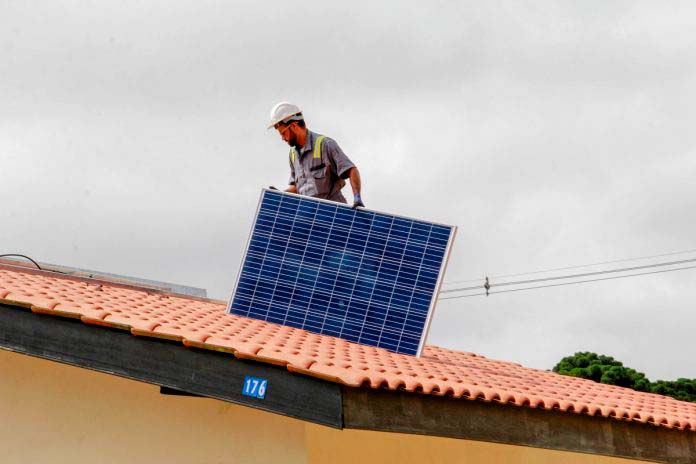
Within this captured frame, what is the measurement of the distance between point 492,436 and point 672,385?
32323 millimetres

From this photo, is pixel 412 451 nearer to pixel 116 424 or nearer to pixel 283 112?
pixel 116 424

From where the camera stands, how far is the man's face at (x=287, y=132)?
10.3 meters

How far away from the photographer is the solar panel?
9750 mm

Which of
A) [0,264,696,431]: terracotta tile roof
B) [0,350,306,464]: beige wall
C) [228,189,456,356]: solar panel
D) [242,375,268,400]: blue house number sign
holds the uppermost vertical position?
[228,189,456,356]: solar panel

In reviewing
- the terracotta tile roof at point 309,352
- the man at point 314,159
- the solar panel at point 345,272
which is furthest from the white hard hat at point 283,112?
the terracotta tile roof at point 309,352

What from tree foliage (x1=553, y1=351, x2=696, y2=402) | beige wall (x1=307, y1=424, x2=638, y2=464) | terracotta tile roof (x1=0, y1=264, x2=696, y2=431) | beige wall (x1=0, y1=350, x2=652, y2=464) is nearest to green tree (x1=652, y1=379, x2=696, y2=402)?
tree foliage (x1=553, y1=351, x2=696, y2=402)

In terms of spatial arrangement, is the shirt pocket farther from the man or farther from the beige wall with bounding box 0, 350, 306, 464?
the beige wall with bounding box 0, 350, 306, 464

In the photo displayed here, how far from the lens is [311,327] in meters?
9.85

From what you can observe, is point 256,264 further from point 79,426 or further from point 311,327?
point 79,426

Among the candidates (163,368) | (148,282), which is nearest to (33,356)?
(163,368)

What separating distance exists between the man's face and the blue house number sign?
3.96m

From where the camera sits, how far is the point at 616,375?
36.1 metres

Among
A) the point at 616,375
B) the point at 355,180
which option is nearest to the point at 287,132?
the point at 355,180

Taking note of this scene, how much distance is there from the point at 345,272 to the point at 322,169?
3.99 ft
